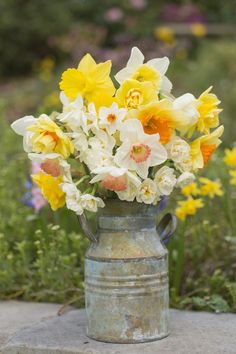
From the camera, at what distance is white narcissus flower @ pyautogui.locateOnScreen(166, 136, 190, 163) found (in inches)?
91.7

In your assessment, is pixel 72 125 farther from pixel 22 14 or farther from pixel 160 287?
pixel 22 14

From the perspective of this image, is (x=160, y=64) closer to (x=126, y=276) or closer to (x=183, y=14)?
(x=126, y=276)

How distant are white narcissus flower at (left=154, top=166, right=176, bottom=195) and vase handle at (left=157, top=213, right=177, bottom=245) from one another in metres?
0.28

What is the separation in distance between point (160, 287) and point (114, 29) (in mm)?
10433

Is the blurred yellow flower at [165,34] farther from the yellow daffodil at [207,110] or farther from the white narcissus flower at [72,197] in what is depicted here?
the white narcissus flower at [72,197]

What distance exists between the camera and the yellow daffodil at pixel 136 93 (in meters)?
2.30

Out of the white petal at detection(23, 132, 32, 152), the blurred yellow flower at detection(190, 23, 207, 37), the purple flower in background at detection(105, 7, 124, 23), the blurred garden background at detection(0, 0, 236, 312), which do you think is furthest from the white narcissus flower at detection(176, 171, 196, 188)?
the purple flower in background at detection(105, 7, 124, 23)

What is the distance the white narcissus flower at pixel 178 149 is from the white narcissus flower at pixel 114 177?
150 millimetres

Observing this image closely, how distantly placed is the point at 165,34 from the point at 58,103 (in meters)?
4.67

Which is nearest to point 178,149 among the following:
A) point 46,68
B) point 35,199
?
point 35,199

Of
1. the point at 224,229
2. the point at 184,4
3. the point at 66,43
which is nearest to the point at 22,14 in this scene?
the point at 66,43

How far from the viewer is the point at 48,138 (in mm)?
2256

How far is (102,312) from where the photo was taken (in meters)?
2.43

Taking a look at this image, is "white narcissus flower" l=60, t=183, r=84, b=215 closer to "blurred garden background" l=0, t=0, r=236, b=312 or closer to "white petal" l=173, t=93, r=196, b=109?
"white petal" l=173, t=93, r=196, b=109
